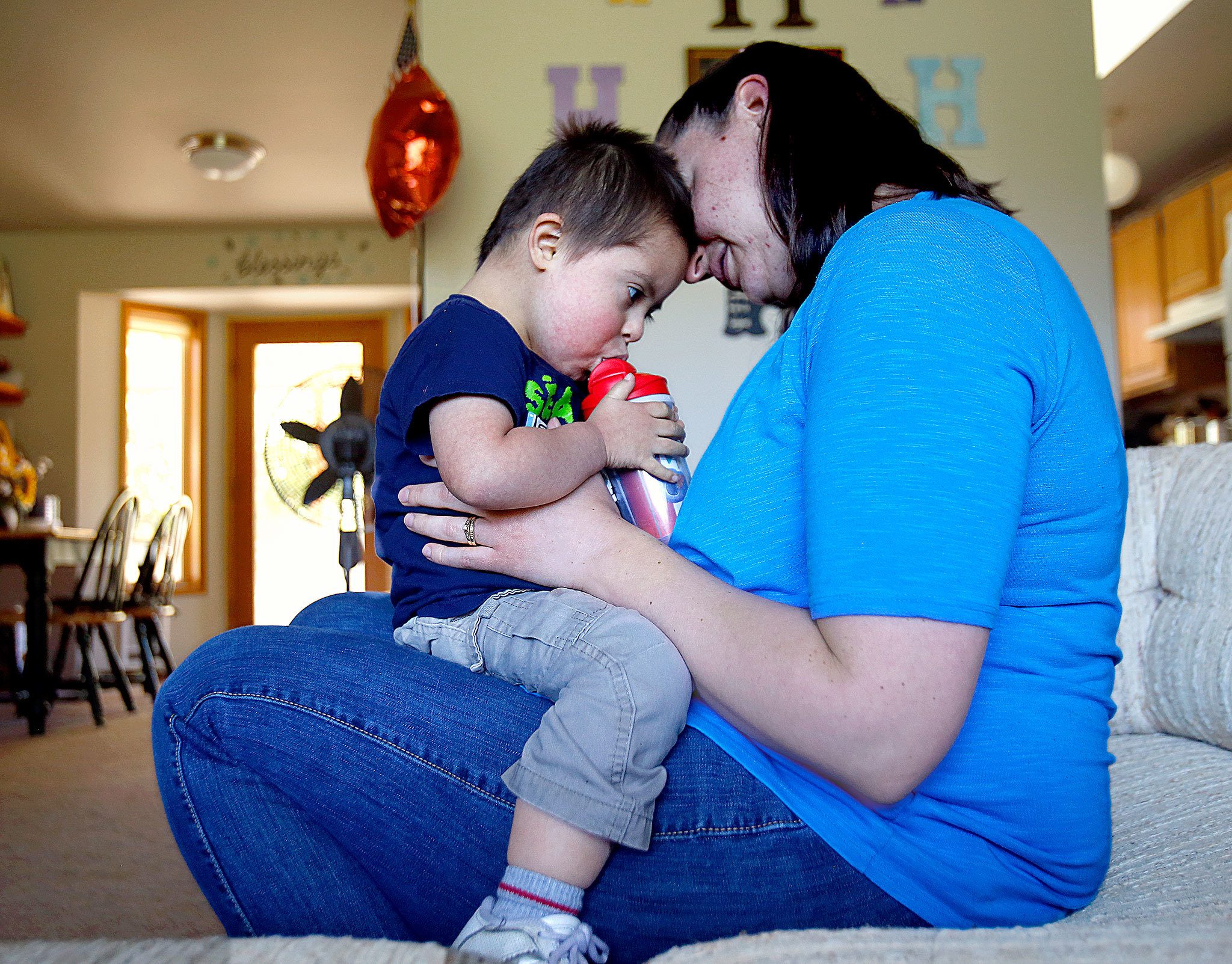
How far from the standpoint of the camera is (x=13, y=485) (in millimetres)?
4797

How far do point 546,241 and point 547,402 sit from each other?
0.21 meters

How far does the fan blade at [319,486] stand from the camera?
2.93 meters

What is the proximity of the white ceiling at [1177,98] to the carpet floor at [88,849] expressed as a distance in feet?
16.6

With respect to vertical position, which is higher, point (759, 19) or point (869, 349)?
point (759, 19)

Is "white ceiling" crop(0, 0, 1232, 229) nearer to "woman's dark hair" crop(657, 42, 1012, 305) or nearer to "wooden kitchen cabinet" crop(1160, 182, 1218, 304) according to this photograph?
"wooden kitchen cabinet" crop(1160, 182, 1218, 304)

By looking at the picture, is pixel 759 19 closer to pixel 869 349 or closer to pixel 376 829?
pixel 869 349

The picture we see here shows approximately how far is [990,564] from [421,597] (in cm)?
62

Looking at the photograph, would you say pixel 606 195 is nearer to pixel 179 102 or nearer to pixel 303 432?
pixel 303 432

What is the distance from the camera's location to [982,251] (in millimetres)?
688

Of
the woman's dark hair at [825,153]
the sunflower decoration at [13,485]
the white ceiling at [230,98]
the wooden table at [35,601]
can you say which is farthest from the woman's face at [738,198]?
the sunflower decoration at [13,485]

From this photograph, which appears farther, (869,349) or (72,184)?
(72,184)

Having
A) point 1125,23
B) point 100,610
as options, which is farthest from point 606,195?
point 100,610

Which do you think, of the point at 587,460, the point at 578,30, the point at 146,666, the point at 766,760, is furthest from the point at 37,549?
the point at 766,760

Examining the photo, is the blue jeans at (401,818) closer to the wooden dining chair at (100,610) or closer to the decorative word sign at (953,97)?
the decorative word sign at (953,97)
